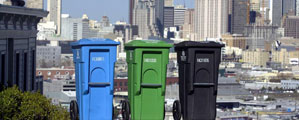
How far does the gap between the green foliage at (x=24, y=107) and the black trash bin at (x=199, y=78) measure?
154 inches

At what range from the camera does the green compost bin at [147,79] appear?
15031 millimetres

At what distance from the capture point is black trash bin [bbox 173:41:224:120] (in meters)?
15.2

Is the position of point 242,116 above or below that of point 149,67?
below

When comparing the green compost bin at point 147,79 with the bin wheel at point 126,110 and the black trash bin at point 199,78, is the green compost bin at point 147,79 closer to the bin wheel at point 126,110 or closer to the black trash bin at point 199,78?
the bin wheel at point 126,110

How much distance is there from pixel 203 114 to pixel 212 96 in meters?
0.27

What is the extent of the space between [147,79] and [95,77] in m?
0.69

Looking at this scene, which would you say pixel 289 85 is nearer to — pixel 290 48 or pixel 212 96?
pixel 290 48

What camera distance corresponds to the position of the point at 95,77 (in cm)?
1495

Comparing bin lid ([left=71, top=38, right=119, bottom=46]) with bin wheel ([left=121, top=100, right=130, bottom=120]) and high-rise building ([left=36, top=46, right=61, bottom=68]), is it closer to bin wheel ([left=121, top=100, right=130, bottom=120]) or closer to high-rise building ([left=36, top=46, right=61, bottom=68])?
bin wheel ([left=121, top=100, right=130, bottom=120])

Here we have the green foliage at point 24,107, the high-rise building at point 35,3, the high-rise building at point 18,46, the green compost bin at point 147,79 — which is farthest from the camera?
the high-rise building at point 35,3

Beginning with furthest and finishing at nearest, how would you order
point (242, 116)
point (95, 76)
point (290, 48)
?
point (290, 48), point (242, 116), point (95, 76)

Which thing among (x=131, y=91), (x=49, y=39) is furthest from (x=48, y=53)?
(x=131, y=91)

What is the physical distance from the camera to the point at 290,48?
18788 cm

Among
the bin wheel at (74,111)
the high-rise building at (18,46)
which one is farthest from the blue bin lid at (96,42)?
the high-rise building at (18,46)
